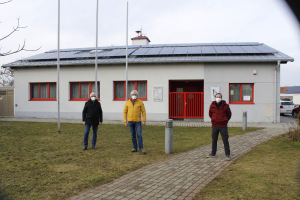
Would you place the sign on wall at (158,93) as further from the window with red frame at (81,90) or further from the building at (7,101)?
the building at (7,101)

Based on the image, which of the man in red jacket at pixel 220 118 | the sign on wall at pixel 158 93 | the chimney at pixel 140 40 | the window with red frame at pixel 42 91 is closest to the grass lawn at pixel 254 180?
the man in red jacket at pixel 220 118

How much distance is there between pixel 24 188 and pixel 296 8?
5263 millimetres

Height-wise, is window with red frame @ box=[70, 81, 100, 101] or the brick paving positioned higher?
window with red frame @ box=[70, 81, 100, 101]

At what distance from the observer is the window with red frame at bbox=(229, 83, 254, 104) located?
1809cm

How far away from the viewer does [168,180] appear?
18.1 feet

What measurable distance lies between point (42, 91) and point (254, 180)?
61.1 feet

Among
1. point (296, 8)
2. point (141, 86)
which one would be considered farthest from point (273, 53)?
point (296, 8)

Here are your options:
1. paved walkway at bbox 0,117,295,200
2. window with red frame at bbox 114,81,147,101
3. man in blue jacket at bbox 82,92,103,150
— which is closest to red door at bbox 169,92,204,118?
window with red frame at bbox 114,81,147,101

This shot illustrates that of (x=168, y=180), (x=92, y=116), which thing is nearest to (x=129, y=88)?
(x=92, y=116)

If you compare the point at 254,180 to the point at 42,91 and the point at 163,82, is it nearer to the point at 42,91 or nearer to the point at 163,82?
the point at 163,82

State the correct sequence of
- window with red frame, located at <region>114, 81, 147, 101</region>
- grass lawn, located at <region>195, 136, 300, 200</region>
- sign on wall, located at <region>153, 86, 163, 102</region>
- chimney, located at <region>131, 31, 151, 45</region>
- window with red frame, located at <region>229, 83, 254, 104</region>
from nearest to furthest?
grass lawn, located at <region>195, 136, 300, 200</region>, window with red frame, located at <region>229, 83, 254, 104</region>, sign on wall, located at <region>153, 86, 163, 102</region>, window with red frame, located at <region>114, 81, 147, 101</region>, chimney, located at <region>131, 31, 151, 45</region>

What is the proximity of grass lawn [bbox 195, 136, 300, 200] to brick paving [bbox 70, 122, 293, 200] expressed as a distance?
23 cm

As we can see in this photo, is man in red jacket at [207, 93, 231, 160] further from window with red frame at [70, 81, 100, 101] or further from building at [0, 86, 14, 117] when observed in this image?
building at [0, 86, 14, 117]

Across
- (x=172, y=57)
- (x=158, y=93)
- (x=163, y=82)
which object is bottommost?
(x=158, y=93)
